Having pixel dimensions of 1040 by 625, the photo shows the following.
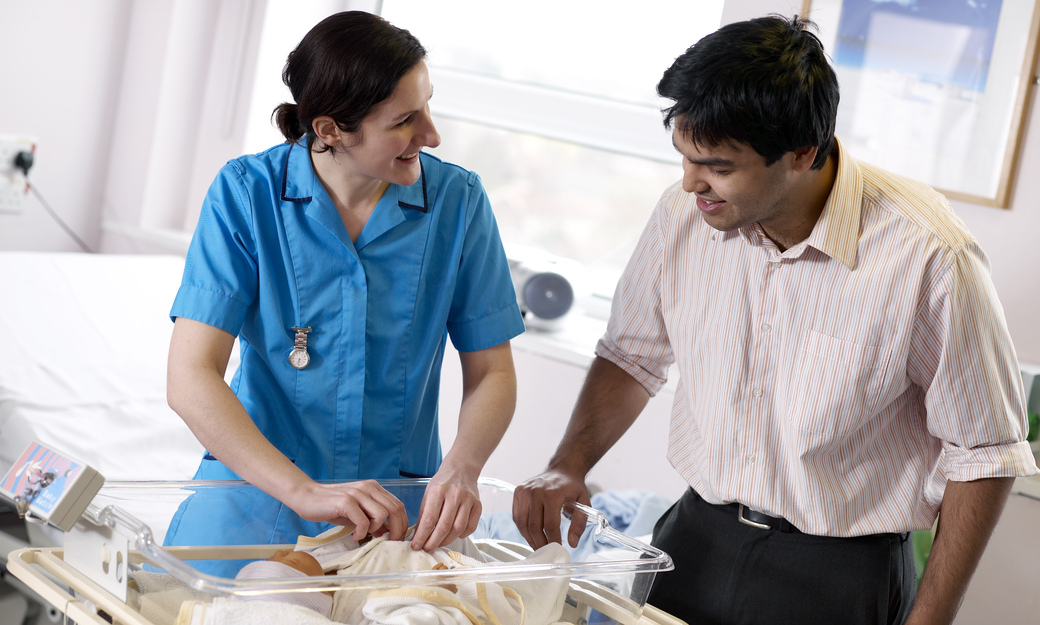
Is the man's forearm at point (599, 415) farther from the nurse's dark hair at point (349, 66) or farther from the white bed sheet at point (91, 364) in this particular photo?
the white bed sheet at point (91, 364)

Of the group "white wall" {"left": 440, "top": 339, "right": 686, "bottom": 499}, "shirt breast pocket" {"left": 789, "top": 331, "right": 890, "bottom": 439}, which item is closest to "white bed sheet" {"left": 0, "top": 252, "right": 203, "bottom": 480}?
"white wall" {"left": 440, "top": 339, "right": 686, "bottom": 499}

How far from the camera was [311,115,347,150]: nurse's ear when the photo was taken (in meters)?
1.17

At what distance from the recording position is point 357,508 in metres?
1.01

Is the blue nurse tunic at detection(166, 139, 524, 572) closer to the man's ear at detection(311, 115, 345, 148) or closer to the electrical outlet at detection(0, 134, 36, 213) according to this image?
the man's ear at detection(311, 115, 345, 148)

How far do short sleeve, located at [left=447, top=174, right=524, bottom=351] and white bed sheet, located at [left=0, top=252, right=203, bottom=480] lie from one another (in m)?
1.02

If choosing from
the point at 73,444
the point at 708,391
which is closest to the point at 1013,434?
the point at 708,391

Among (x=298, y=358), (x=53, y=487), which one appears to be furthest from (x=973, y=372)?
(x=53, y=487)

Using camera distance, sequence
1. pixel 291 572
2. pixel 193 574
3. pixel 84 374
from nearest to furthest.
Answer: pixel 193 574 < pixel 291 572 < pixel 84 374

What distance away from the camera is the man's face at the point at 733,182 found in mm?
1121

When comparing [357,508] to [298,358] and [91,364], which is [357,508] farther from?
[91,364]

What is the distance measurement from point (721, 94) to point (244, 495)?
74 centimetres

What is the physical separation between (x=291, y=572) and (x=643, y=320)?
2.28ft

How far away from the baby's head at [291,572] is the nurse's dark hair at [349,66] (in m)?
0.53

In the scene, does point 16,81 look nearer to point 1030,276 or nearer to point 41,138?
point 41,138
